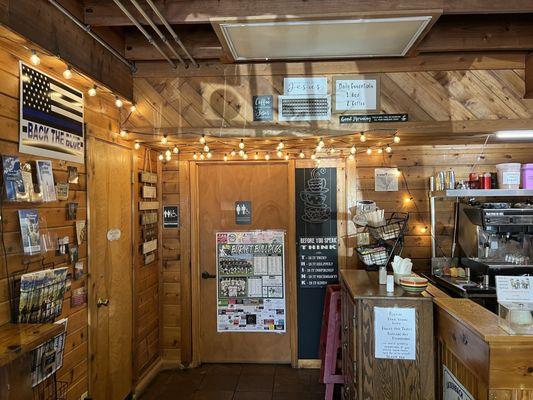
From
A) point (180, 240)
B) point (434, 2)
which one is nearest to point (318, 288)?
point (180, 240)

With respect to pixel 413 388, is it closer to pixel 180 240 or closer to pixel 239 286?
pixel 239 286

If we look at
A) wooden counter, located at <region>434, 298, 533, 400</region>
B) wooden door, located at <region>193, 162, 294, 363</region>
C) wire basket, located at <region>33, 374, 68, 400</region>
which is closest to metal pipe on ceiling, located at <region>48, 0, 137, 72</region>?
wooden door, located at <region>193, 162, 294, 363</region>

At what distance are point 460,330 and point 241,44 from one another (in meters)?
2.25

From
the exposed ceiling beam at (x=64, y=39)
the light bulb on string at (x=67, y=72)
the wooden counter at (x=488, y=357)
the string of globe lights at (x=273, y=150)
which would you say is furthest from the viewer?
the string of globe lights at (x=273, y=150)

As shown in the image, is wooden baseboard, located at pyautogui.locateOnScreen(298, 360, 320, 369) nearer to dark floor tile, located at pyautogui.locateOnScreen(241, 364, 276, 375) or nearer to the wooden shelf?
dark floor tile, located at pyautogui.locateOnScreen(241, 364, 276, 375)

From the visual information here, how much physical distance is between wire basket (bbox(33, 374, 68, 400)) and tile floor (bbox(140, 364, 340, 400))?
1369 mm

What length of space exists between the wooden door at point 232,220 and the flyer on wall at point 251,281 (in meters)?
0.07

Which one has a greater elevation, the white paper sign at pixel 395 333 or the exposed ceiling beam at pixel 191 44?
the exposed ceiling beam at pixel 191 44

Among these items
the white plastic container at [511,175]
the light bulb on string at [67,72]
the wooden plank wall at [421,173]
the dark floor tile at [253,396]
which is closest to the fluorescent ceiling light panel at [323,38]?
the light bulb on string at [67,72]

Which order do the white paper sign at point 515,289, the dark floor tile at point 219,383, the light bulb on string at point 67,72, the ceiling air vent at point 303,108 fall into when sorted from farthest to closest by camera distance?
the dark floor tile at point 219,383 < the ceiling air vent at point 303,108 < the light bulb on string at point 67,72 < the white paper sign at point 515,289

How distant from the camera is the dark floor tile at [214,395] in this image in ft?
11.4

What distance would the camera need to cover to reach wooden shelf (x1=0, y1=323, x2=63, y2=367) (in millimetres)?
1558

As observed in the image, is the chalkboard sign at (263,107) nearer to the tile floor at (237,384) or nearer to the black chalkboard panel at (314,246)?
the black chalkboard panel at (314,246)

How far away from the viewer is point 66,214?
2422 millimetres
